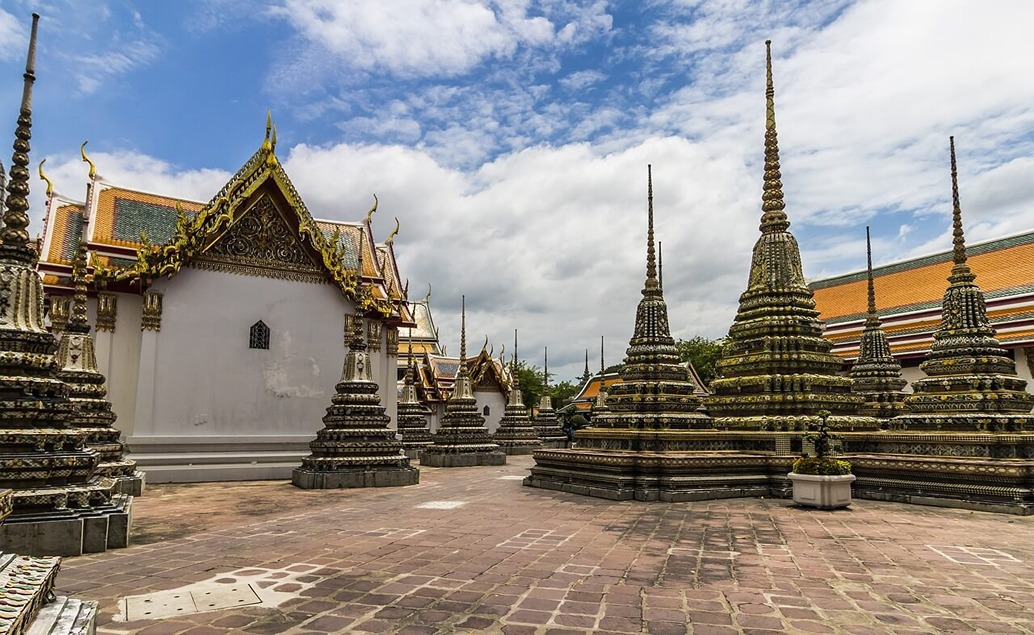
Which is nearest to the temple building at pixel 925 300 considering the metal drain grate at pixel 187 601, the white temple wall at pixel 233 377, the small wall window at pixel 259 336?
the white temple wall at pixel 233 377

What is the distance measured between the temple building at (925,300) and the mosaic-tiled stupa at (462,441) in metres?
14.4

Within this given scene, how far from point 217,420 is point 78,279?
426cm

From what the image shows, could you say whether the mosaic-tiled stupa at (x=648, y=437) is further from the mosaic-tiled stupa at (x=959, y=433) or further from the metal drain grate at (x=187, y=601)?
the metal drain grate at (x=187, y=601)

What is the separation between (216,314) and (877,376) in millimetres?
17698

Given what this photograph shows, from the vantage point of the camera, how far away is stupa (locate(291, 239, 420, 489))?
14.0 metres

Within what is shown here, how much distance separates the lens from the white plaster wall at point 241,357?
15906 millimetres

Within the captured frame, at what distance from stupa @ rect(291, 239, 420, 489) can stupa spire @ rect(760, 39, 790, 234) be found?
30.2 ft

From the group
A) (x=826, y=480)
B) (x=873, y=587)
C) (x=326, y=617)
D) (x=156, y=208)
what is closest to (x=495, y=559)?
(x=326, y=617)

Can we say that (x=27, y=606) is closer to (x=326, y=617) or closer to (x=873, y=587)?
(x=326, y=617)

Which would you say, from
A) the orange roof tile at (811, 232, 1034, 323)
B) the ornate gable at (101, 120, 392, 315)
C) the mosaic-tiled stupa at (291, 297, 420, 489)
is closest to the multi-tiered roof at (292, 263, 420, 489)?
the mosaic-tiled stupa at (291, 297, 420, 489)

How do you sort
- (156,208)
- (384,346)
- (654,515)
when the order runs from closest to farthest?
(654,515) < (156,208) < (384,346)

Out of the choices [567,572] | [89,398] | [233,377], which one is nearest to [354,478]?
[233,377]

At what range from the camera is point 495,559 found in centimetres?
633

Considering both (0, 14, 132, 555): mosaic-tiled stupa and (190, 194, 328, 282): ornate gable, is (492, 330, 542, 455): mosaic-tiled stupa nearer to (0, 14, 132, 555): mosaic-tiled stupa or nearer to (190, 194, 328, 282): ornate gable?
(190, 194, 328, 282): ornate gable
